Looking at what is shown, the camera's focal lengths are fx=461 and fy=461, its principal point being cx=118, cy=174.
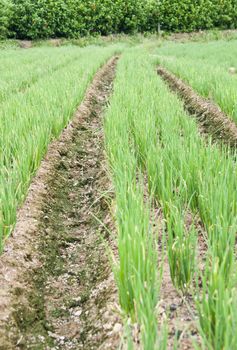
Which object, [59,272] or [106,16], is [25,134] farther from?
[106,16]

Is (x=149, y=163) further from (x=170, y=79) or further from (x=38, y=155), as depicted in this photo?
(x=170, y=79)

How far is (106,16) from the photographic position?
834 inches

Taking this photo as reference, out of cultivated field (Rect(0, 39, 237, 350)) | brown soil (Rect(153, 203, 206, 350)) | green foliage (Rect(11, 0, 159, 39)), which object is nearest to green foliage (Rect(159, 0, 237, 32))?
green foliage (Rect(11, 0, 159, 39))

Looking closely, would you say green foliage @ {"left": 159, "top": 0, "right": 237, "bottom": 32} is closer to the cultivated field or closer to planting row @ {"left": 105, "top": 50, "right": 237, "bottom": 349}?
the cultivated field

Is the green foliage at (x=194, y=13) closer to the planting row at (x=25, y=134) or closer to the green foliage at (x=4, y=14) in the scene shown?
the green foliage at (x=4, y=14)

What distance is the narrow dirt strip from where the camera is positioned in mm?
4203

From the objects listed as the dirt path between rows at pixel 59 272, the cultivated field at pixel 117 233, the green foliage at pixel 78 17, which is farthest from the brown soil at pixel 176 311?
the green foliage at pixel 78 17

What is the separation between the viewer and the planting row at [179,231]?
4.00 ft

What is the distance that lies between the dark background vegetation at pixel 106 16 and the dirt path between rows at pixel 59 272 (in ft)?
56.9

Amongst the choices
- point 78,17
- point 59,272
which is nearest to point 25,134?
point 59,272

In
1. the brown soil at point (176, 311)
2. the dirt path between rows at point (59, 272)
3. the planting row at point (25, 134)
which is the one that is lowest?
the dirt path between rows at point (59, 272)

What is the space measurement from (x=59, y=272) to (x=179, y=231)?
2.72 feet

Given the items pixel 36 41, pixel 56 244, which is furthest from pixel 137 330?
pixel 36 41

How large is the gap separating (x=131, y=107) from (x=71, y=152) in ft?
2.44
